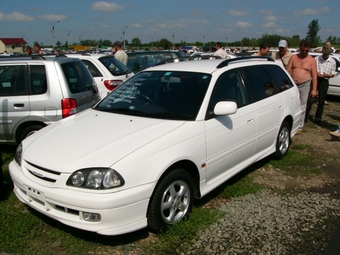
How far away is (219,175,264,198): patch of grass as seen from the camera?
4.20 metres

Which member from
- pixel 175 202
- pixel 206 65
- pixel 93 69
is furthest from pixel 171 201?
pixel 93 69

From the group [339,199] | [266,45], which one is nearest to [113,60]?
[266,45]

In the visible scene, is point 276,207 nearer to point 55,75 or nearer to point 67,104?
point 67,104

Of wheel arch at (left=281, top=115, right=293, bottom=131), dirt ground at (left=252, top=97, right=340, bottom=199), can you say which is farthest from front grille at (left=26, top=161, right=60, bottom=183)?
wheel arch at (left=281, top=115, right=293, bottom=131)

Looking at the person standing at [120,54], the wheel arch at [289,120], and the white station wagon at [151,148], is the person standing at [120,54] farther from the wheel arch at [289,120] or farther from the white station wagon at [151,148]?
the wheel arch at [289,120]

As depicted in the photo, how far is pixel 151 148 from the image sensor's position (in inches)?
120

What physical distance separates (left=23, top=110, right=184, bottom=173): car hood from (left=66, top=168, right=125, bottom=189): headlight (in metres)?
0.05

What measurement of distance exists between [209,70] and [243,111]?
0.67 meters

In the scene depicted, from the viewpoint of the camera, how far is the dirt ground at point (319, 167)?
459 centimetres

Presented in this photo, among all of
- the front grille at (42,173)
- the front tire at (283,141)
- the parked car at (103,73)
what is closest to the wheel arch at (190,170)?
the front grille at (42,173)

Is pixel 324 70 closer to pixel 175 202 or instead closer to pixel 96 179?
pixel 175 202

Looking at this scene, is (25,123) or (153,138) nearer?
(153,138)

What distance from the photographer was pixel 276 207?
12.8 feet

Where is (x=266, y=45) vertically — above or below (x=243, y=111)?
above
